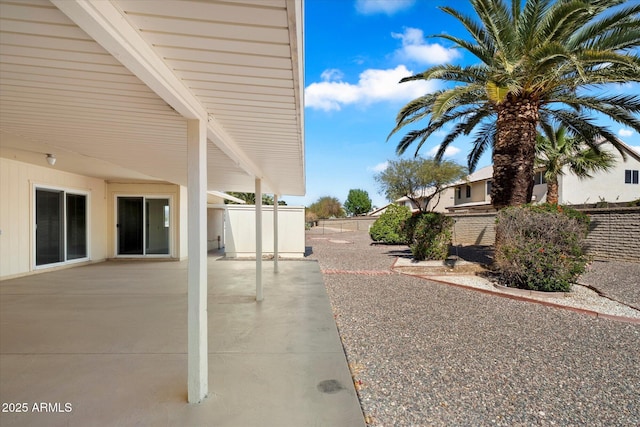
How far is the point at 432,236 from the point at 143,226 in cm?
989

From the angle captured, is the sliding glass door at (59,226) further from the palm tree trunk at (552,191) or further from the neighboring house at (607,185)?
the neighboring house at (607,185)

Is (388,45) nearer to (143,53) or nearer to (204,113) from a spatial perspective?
(204,113)

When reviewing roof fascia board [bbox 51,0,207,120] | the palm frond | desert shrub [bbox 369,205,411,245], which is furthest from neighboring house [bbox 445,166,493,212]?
roof fascia board [bbox 51,0,207,120]

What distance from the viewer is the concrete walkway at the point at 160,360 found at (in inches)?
108

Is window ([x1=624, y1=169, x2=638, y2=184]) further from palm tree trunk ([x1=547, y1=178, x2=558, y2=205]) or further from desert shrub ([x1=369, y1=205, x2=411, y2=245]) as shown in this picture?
desert shrub ([x1=369, y1=205, x2=411, y2=245])

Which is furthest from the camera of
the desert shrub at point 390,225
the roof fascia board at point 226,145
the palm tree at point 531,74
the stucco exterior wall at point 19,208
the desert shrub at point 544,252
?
the desert shrub at point 390,225

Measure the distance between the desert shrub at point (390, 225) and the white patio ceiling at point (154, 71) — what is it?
15794 mm

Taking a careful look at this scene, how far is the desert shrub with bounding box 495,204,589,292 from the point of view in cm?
670

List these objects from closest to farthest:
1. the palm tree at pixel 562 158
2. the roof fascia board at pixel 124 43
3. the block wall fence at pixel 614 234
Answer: the roof fascia board at pixel 124 43 < the block wall fence at pixel 614 234 < the palm tree at pixel 562 158

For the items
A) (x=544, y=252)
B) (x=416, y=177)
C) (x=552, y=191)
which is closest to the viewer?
(x=544, y=252)

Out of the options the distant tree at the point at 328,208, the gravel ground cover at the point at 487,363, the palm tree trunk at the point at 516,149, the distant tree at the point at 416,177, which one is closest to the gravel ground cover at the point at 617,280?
the gravel ground cover at the point at 487,363

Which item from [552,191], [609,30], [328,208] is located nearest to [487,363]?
[609,30]

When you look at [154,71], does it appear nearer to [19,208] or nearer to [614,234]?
[19,208]

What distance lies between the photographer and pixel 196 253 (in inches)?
112
